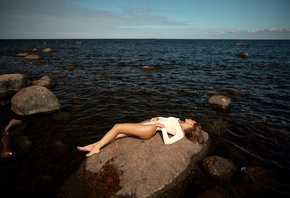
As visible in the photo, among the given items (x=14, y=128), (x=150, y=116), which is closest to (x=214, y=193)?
(x=150, y=116)

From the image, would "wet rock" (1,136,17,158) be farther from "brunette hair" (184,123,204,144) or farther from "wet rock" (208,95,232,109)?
"wet rock" (208,95,232,109)

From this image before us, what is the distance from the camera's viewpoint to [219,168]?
15.9 ft

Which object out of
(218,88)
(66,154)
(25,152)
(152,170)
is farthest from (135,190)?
(218,88)

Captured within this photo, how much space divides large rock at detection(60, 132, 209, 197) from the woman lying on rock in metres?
0.24

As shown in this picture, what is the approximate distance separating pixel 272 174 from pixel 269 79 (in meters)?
15.0

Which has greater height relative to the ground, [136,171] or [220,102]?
[220,102]

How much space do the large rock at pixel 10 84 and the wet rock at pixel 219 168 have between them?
13.5m

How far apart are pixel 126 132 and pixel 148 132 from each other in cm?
81

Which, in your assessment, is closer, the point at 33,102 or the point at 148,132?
the point at 148,132

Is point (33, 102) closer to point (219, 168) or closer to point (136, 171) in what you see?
point (136, 171)

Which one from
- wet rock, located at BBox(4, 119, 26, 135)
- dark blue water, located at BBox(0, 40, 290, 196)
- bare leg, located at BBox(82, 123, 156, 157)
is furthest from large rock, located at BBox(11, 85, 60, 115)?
bare leg, located at BBox(82, 123, 156, 157)

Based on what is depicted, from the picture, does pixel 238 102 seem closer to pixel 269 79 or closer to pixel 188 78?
pixel 188 78

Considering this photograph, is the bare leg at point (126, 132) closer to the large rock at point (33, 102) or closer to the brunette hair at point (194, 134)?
the brunette hair at point (194, 134)

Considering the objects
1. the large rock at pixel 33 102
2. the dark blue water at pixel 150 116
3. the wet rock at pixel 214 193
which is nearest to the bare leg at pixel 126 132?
the dark blue water at pixel 150 116
